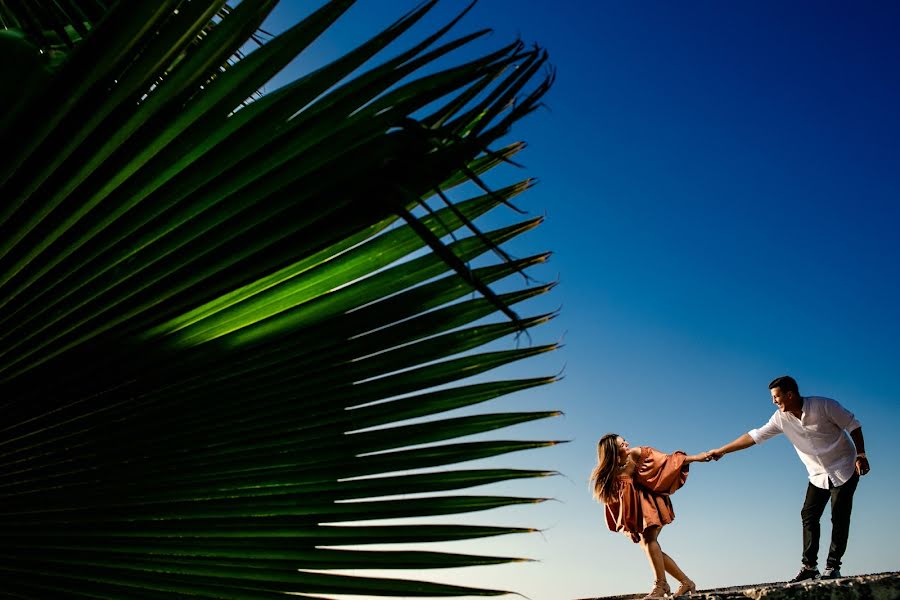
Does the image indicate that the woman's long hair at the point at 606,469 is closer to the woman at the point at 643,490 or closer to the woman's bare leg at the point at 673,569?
the woman at the point at 643,490

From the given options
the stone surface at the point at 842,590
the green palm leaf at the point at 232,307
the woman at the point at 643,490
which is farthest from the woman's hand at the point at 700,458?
the green palm leaf at the point at 232,307

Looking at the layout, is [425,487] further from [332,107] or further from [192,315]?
[332,107]

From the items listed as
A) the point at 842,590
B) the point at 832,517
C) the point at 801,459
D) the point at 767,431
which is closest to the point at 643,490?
the point at 767,431

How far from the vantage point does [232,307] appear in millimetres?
1104

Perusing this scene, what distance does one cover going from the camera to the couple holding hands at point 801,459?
17.5 ft

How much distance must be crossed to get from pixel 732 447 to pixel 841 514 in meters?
0.96

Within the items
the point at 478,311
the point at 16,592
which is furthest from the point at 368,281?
the point at 16,592

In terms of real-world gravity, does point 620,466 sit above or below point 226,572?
above

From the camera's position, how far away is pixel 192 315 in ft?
3.56

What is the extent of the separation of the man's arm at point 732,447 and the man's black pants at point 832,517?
0.58 meters

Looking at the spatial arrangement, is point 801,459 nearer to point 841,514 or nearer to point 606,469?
point 841,514

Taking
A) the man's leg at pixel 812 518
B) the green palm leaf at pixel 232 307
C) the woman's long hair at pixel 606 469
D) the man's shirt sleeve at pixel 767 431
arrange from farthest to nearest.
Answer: the woman's long hair at pixel 606 469 < the man's shirt sleeve at pixel 767 431 < the man's leg at pixel 812 518 < the green palm leaf at pixel 232 307

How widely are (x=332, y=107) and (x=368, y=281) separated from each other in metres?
0.30

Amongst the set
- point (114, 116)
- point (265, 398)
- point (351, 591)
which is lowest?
point (351, 591)
